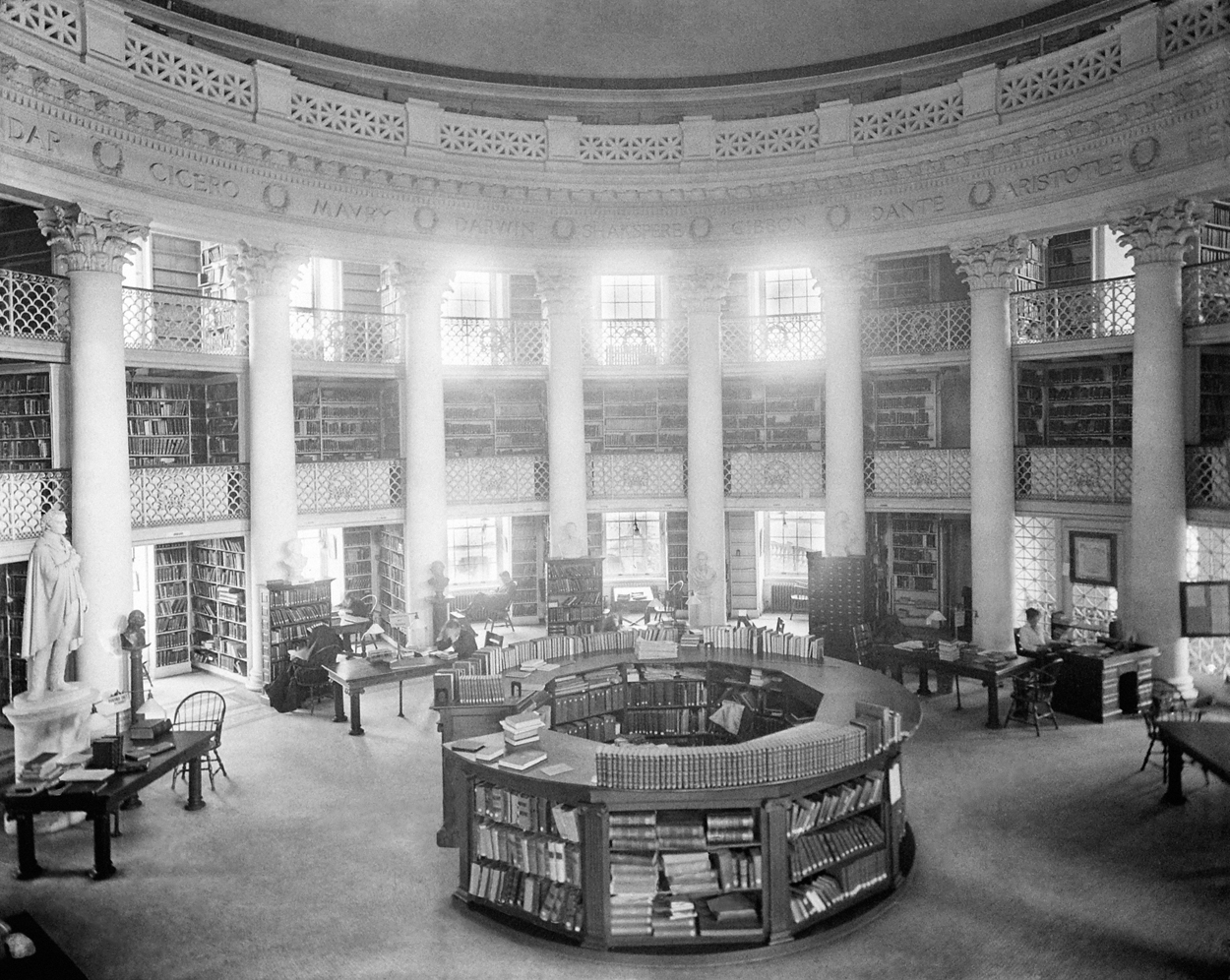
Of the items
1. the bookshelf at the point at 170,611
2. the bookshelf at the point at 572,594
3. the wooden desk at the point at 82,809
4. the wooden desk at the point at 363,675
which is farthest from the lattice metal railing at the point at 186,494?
the wooden desk at the point at 82,809

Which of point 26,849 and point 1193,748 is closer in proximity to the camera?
point 26,849

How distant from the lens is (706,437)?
15.3 metres

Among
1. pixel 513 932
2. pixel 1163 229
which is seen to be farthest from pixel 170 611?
pixel 1163 229

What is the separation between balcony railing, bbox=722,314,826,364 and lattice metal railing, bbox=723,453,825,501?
1.64 metres

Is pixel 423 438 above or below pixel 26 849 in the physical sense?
above

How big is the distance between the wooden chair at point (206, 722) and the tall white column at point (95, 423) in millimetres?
1007

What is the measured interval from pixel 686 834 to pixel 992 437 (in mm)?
8974

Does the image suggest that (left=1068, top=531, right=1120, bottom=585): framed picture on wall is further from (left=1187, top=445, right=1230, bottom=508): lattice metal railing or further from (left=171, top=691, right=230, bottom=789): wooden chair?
(left=171, top=691, right=230, bottom=789): wooden chair

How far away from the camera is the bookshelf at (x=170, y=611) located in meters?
14.5

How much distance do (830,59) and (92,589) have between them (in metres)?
12.9

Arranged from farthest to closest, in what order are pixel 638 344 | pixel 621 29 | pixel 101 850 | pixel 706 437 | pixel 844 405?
pixel 638 344, pixel 706 437, pixel 844 405, pixel 621 29, pixel 101 850

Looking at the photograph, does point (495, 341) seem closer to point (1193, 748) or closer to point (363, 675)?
point (363, 675)

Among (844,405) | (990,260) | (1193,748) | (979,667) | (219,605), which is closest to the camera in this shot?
(1193,748)

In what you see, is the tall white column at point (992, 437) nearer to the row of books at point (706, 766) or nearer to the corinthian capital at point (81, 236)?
the row of books at point (706, 766)
